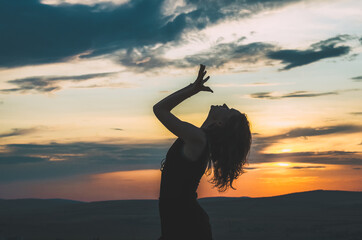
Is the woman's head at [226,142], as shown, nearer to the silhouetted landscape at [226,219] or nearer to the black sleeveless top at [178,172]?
the black sleeveless top at [178,172]

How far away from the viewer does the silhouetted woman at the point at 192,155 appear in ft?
9.68

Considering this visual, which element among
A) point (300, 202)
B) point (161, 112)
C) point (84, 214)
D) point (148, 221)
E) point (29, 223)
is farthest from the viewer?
point (300, 202)

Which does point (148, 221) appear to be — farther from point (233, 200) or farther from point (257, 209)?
point (233, 200)

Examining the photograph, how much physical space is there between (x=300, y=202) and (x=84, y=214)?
59093 millimetres

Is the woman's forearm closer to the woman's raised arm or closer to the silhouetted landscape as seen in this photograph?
the woman's raised arm

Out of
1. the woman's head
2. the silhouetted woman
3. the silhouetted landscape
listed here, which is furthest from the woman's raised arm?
the silhouetted landscape

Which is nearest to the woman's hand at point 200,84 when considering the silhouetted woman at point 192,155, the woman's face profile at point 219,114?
the silhouetted woman at point 192,155

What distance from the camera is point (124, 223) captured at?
10244 cm

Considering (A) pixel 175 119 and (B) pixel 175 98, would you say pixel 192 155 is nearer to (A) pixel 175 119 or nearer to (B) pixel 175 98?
(A) pixel 175 119

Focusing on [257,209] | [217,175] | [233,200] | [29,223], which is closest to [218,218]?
[257,209]

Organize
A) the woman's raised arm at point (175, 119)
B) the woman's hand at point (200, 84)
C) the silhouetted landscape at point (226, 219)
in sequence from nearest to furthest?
the woman's raised arm at point (175, 119)
the woman's hand at point (200, 84)
the silhouetted landscape at point (226, 219)

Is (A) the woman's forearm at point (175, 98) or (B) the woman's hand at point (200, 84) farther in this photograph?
(B) the woman's hand at point (200, 84)

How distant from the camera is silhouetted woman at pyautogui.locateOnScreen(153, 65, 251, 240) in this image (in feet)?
9.68

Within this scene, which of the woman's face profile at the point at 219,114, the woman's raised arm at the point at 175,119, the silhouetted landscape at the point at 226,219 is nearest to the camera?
the woman's raised arm at the point at 175,119
